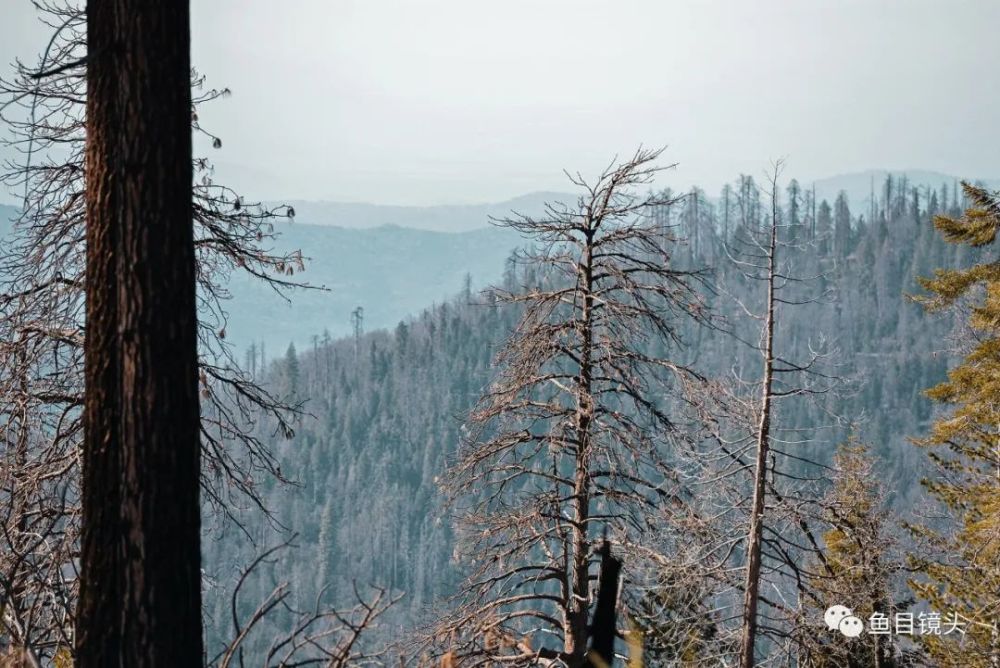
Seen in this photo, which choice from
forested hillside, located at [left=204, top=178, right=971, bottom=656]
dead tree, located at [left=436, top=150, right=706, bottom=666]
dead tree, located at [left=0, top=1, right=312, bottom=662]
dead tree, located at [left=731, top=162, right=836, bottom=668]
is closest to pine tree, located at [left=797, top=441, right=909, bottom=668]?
dead tree, located at [left=731, top=162, right=836, bottom=668]

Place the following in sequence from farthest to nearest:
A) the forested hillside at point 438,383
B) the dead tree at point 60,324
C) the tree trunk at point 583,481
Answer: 1. the forested hillside at point 438,383
2. the tree trunk at point 583,481
3. the dead tree at point 60,324

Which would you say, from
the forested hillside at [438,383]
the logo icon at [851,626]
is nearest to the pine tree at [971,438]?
the logo icon at [851,626]

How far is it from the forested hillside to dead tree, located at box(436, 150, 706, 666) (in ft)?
313

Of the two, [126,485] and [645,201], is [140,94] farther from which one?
[645,201]

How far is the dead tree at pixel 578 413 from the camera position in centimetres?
889

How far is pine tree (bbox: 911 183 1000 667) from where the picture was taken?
42.4 feet

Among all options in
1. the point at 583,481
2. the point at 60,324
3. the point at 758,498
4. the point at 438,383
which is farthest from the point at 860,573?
the point at 438,383

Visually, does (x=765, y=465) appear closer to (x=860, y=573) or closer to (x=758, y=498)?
(x=758, y=498)

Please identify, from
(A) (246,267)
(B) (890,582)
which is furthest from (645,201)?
(B) (890,582)

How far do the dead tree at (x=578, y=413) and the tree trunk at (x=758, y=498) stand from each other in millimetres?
938

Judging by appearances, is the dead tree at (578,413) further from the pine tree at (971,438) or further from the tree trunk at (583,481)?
the pine tree at (971,438)

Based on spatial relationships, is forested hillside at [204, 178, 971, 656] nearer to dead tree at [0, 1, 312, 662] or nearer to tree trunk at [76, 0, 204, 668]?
dead tree at [0, 1, 312, 662]

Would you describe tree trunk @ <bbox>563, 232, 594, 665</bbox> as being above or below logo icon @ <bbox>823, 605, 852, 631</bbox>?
above

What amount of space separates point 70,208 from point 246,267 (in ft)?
4.09
